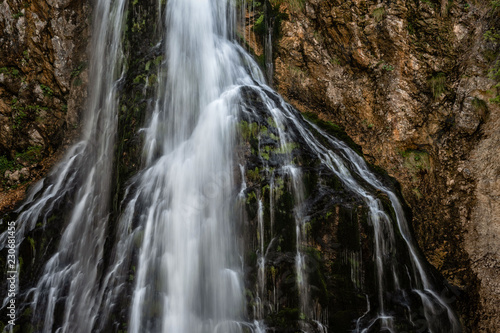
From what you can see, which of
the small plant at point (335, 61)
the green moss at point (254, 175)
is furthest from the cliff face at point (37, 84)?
the small plant at point (335, 61)

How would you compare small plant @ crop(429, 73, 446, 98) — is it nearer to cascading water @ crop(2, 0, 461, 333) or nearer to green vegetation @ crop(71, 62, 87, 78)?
cascading water @ crop(2, 0, 461, 333)

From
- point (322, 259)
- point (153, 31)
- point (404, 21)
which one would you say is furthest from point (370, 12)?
point (322, 259)

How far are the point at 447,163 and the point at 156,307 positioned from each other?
6.30 meters

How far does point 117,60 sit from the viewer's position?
8648mm

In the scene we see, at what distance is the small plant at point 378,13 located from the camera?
24.9 ft

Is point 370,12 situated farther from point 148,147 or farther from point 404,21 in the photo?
point 148,147

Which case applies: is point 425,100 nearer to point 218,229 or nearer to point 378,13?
point 378,13

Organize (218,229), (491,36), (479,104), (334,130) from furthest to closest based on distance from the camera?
(334,130) → (491,36) → (479,104) → (218,229)

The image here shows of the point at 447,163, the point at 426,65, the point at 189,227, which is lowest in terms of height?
the point at 189,227

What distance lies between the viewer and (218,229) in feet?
18.2

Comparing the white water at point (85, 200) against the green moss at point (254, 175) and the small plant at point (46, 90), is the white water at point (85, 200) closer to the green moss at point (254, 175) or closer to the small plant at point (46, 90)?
the small plant at point (46, 90)

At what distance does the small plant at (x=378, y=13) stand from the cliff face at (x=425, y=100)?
0.02m

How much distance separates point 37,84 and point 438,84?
1026 cm

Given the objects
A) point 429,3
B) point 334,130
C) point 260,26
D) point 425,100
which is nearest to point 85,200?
point 334,130
